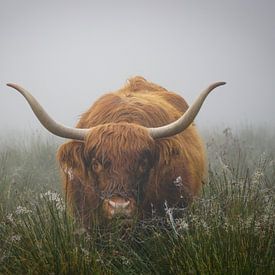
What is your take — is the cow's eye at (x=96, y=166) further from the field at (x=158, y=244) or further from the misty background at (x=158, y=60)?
the misty background at (x=158, y=60)

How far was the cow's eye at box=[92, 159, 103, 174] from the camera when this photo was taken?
3613 millimetres

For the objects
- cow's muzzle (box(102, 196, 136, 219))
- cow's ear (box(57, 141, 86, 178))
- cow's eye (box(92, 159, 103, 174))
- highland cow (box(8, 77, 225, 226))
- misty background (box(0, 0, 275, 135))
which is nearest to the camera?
cow's muzzle (box(102, 196, 136, 219))

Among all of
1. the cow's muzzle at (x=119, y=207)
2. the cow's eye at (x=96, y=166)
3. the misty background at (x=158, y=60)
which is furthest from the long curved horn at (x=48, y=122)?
the misty background at (x=158, y=60)

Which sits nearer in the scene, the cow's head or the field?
the field

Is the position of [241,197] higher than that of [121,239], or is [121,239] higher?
[241,197]

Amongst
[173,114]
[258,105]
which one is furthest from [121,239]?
[258,105]

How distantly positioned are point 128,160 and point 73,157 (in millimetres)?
534

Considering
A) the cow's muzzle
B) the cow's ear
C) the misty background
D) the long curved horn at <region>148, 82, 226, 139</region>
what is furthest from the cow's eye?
the misty background

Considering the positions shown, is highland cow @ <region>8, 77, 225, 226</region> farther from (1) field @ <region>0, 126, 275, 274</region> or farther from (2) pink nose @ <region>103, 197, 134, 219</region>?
(1) field @ <region>0, 126, 275, 274</region>

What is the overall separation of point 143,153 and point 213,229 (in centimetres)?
106

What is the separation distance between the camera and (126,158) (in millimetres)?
3576

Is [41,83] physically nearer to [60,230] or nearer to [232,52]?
[232,52]

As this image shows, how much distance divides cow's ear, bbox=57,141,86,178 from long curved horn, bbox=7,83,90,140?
11 cm

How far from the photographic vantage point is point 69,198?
13.3 ft
